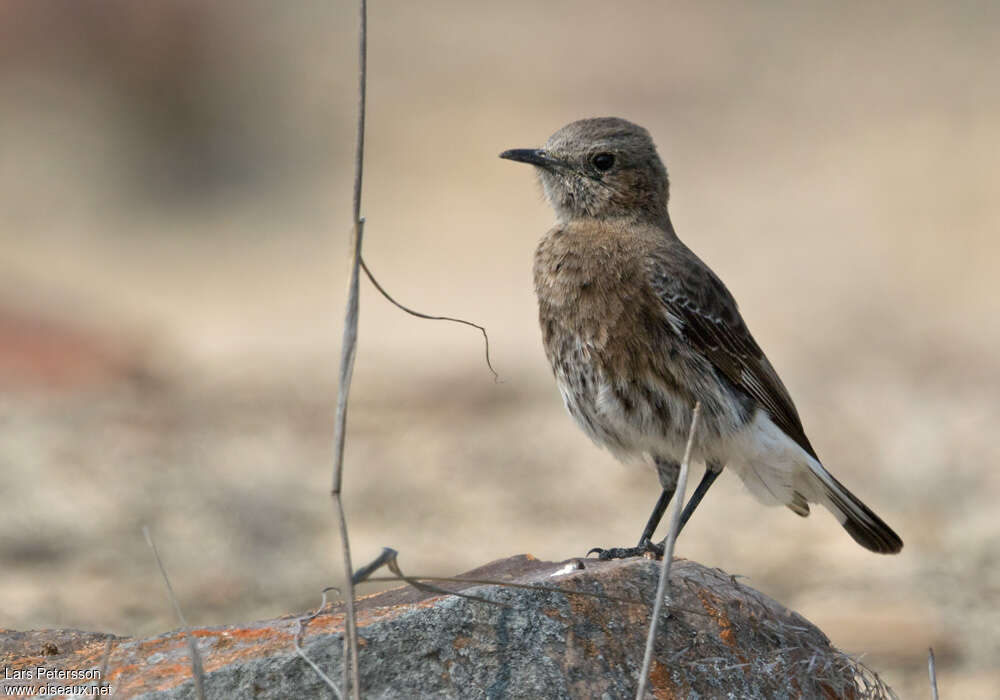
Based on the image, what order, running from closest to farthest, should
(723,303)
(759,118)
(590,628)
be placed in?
1. (590,628)
2. (723,303)
3. (759,118)

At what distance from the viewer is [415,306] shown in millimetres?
16609

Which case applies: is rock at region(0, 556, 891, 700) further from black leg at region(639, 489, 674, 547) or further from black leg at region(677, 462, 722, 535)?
black leg at region(677, 462, 722, 535)

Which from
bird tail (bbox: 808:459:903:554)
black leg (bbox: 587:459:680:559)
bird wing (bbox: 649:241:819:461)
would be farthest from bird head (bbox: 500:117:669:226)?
bird tail (bbox: 808:459:903:554)

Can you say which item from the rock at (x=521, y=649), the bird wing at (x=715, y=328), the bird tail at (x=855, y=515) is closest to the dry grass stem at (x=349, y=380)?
the rock at (x=521, y=649)

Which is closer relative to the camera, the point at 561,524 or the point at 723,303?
the point at 723,303

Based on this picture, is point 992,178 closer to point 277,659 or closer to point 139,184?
point 139,184

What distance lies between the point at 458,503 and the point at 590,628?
18.8 feet

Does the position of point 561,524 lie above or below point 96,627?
above

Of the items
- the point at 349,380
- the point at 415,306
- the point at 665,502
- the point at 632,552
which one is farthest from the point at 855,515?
the point at 415,306

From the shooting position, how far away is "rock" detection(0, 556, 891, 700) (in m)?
4.20

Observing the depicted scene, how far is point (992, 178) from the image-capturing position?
1823cm

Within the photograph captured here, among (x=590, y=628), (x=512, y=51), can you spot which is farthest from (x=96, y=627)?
(x=512, y=51)

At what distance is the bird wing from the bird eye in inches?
20.2

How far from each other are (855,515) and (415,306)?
10700 millimetres
